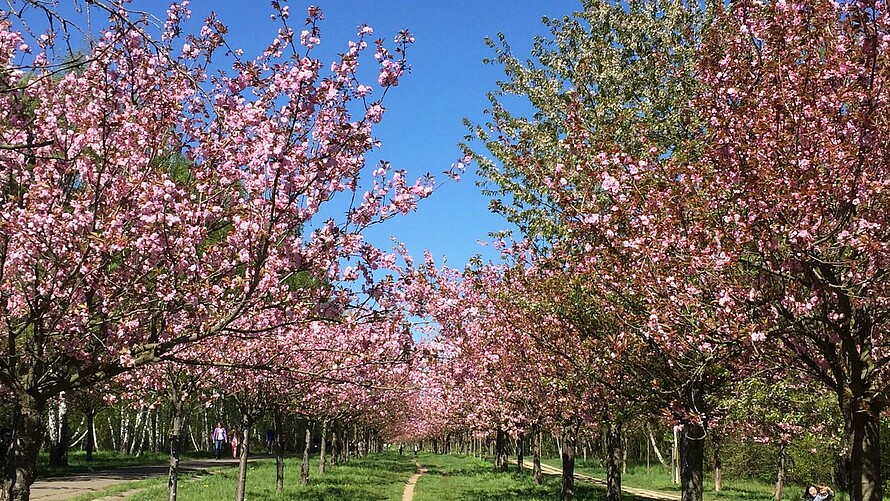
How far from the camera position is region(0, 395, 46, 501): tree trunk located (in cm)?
818

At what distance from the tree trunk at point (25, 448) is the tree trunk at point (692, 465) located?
34.7 feet

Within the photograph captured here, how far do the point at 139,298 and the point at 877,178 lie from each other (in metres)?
8.33

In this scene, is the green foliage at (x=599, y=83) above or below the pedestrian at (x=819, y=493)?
above

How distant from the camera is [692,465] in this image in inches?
553

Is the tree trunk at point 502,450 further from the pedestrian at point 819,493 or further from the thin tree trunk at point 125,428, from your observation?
the thin tree trunk at point 125,428

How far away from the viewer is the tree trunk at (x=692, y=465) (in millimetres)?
13648

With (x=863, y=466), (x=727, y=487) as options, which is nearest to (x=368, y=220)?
(x=863, y=466)

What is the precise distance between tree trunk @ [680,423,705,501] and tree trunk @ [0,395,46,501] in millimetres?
10562

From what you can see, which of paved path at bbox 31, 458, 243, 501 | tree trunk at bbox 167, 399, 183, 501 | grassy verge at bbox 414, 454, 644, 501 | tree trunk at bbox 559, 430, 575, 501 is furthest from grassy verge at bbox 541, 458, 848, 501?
paved path at bbox 31, 458, 243, 501

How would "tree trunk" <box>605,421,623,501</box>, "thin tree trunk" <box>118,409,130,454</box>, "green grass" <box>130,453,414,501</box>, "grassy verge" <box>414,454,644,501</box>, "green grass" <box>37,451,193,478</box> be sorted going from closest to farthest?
"tree trunk" <box>605,421,623,501</box>
"green grass" <box>130,453,414,501</box>
"grassy verge" <box>414,454,644,501</box>
"green grass" <box>37,451,193,478</box>
"thin tree trunk" <box>118,409,130,454</box>

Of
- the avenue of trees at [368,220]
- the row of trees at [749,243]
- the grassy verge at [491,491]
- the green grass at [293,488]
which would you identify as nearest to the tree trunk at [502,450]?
the grassy verge at [491,491]

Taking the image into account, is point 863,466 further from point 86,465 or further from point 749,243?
point 86,465

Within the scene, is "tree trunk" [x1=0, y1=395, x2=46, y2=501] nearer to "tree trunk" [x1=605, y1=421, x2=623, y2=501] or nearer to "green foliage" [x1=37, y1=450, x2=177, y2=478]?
"tree trunk" [x1=605, y1=421, x2=623, y2=501]

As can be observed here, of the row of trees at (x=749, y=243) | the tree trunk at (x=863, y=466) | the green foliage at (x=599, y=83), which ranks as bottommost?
the tree trunk at (x=863, y=466)
